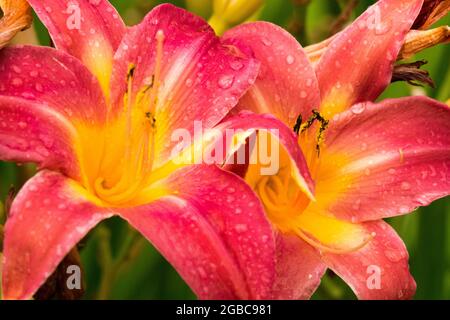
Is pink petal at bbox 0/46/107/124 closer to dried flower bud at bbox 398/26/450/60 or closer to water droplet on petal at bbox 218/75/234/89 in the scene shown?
water droplet on petal at bbox 218/75/234/89

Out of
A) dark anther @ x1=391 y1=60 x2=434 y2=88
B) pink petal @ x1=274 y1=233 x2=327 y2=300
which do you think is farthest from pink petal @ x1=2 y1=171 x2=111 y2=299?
dark anther @ x1=391 y1=60 x2=434 y2=88

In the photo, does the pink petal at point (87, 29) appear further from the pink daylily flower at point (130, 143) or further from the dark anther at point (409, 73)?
the dark anther at point (409, 73)

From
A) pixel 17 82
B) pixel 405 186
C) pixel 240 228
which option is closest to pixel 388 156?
pixel 405 186

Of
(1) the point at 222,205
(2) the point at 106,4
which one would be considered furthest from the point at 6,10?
(1) the point at 222,205

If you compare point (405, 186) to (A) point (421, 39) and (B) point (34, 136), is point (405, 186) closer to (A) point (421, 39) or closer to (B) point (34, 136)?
(A) point (421, 39)

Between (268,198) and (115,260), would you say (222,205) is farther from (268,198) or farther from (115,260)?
(115,260)

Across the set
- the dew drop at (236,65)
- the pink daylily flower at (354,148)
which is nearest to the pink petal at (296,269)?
the pink daylily flower at (354,148)
